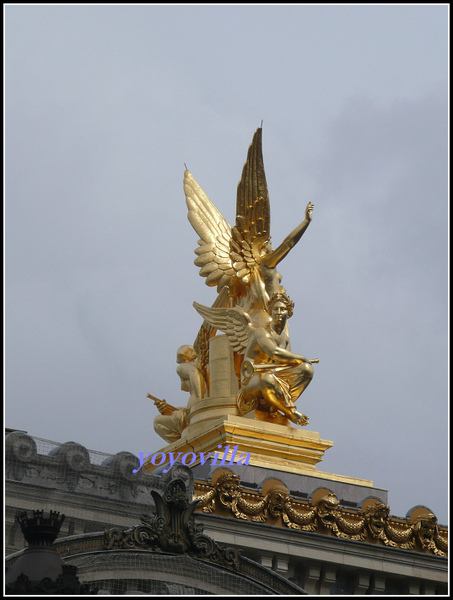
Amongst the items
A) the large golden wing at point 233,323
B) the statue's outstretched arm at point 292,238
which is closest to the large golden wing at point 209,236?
the large golden wing at point 233,323

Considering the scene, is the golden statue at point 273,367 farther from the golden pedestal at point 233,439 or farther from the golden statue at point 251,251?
the golden statue at point 251,251

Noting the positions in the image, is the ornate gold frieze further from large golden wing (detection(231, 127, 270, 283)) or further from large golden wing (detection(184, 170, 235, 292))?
large golden wing (detection(184, 170, 235, 292))

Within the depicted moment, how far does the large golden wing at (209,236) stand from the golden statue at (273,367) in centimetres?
137

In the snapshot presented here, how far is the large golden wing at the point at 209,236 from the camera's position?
24766 millimetres

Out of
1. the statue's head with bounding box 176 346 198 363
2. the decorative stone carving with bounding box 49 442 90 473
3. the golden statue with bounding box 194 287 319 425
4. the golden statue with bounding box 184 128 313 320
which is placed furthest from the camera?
the statue's head with bounding box 176 346 198 363

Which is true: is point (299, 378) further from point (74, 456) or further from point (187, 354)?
point (74, 456)

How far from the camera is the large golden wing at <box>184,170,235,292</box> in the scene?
24766 millimetres

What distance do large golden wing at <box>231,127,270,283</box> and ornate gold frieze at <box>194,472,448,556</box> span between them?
5453mm

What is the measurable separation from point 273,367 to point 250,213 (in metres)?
3.23

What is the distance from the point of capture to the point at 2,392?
1312 centimetres

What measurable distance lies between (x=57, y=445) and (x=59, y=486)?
0.83m

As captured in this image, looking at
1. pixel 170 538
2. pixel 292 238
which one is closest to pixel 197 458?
pixel 292 238

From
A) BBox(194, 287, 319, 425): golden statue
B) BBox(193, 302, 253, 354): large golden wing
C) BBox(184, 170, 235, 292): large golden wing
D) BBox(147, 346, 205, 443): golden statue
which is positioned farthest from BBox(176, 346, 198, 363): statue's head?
BBox(194, 287, 319, 425): golden statue

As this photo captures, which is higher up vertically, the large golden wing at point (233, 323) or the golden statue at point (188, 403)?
the large golden wing at point (233, 323)
